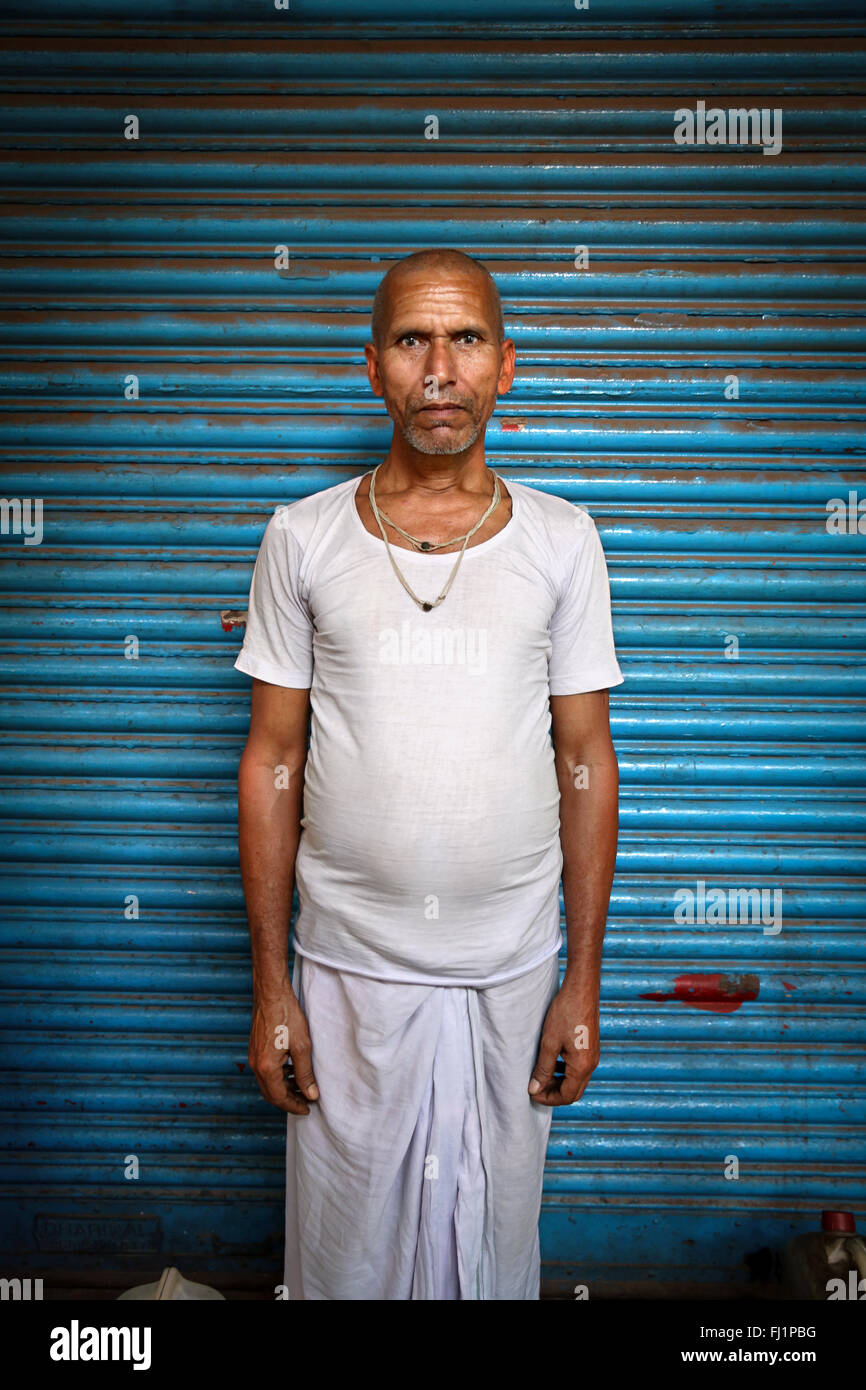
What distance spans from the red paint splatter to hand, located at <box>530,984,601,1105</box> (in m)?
0.75

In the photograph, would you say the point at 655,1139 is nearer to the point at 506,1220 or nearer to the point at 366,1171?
the point at 506,1220

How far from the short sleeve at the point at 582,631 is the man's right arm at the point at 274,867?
0.62 m

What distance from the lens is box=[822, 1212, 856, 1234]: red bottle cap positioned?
254 cm

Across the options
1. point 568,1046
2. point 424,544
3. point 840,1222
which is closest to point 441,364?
point 424,544

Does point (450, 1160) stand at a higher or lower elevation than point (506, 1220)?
higher

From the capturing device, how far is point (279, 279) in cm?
275

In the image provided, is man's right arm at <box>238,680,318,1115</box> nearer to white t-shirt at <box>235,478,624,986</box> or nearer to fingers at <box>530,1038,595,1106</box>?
white t-shirt at <box>235,478,624,986</box>

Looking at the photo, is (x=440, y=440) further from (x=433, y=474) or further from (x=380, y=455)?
(x=380, y=455)

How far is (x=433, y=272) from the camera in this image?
1987 millimetres

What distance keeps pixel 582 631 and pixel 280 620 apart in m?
0.71

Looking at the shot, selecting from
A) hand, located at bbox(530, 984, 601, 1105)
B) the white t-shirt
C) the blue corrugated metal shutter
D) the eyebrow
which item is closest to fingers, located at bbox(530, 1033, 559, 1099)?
hand, located at bbox(530, 984, 601, 1105)
